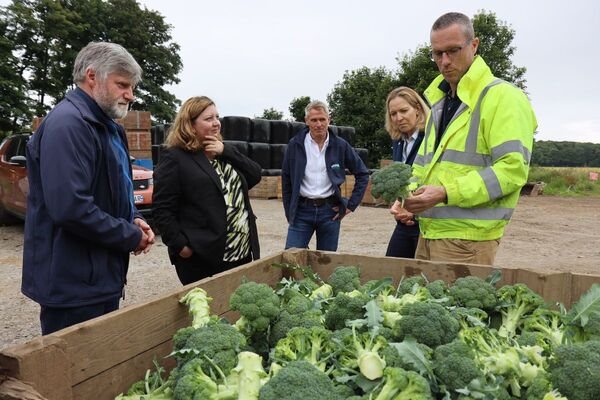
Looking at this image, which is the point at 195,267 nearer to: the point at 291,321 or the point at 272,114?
the point at 291,321

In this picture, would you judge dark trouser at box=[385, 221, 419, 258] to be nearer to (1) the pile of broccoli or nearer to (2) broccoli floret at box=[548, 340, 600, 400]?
(1) the pile of broccoli

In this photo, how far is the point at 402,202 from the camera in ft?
9.75

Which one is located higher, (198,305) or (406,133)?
(406,133)

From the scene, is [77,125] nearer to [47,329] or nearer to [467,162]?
[47,329]

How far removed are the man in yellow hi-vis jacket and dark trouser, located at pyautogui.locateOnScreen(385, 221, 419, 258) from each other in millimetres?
944

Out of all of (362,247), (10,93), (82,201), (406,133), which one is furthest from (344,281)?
(10,93)

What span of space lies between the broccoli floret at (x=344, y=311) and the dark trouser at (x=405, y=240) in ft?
6.24

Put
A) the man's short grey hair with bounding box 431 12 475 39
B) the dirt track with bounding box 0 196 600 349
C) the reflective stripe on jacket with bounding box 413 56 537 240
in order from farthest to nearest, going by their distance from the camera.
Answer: the dirt track with bounding box 0 196 600 349, the man's short grey hair with bounding box 431 12 475 39, the reflective stripe on jacket with bounding box 413 56 537 240

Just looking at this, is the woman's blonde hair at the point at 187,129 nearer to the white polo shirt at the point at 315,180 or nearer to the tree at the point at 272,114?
the white polo shirt at the point at 315,180

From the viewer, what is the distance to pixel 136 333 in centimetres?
188

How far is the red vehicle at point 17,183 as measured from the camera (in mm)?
8719

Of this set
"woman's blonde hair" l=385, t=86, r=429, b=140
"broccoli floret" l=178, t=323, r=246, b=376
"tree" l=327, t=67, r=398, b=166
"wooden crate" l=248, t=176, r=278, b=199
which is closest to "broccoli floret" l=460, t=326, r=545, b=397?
"broccoli floret" l=178, t=323, r=246, b=376

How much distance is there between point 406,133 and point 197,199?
178cm

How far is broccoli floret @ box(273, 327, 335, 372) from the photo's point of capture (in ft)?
5.61
